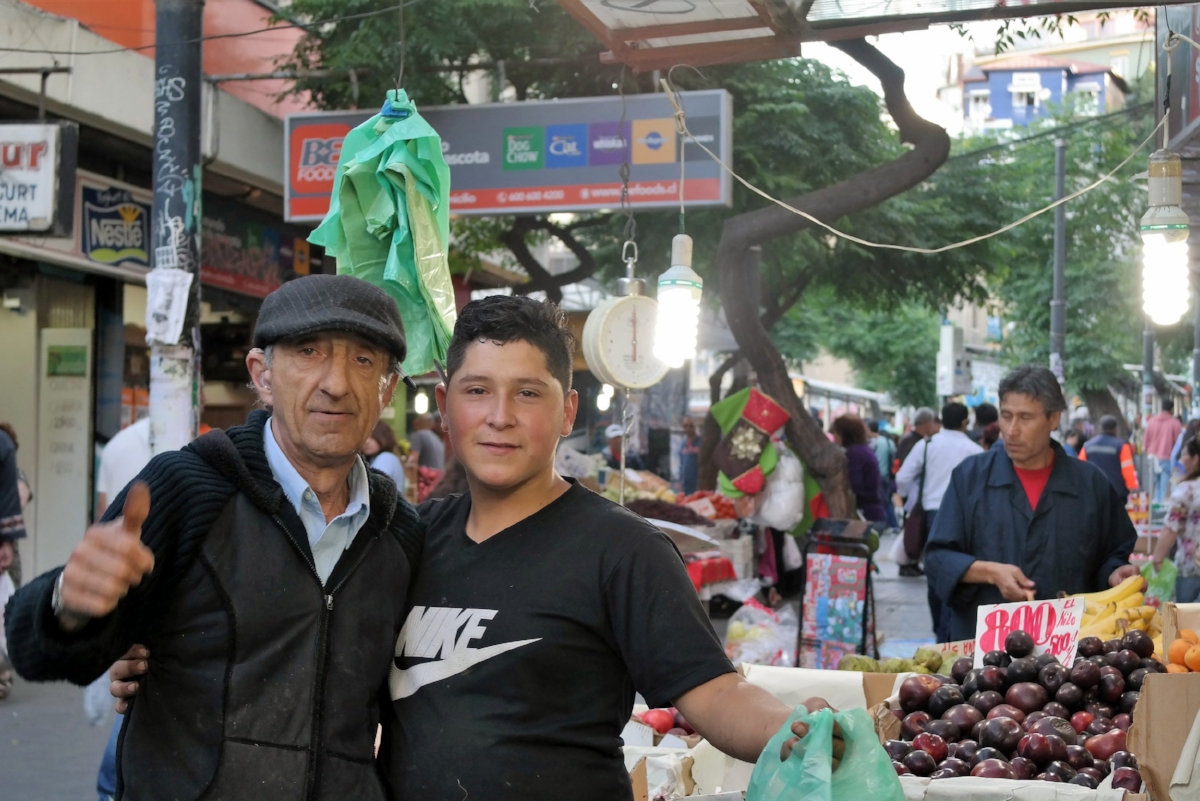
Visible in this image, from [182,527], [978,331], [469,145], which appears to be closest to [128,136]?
[469,145]

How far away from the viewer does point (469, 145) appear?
1009 centimetres

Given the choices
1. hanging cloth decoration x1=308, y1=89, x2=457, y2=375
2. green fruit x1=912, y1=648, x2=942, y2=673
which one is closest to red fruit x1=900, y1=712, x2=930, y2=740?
green fruit x1=912, y1=648, x2=942, y2=673

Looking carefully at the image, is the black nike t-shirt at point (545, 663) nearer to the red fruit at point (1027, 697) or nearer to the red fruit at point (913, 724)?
the red fruit at point (913, 724)

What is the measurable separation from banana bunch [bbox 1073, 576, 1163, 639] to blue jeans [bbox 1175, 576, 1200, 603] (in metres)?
4.09

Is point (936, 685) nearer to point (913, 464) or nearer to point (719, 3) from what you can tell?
point (719, 3)

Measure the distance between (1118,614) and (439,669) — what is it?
3840 mm

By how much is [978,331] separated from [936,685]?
77.0m

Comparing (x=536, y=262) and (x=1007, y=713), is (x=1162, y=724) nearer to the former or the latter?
(x=1007, y=713)

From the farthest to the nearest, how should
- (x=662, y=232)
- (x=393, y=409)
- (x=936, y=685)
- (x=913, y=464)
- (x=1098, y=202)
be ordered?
(x=1098, y=202)
(x=393, y=409)
(x=662, y=232)
(x=913, y=464)
(x=936, y=685)

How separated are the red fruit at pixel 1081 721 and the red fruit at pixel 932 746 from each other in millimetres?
497

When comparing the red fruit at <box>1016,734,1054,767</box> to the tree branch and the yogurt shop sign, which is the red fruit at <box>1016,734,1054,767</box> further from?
the tree branch

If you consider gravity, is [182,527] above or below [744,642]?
above

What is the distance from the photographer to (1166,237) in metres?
5.88

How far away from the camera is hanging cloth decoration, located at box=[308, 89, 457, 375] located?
3.87 meters
